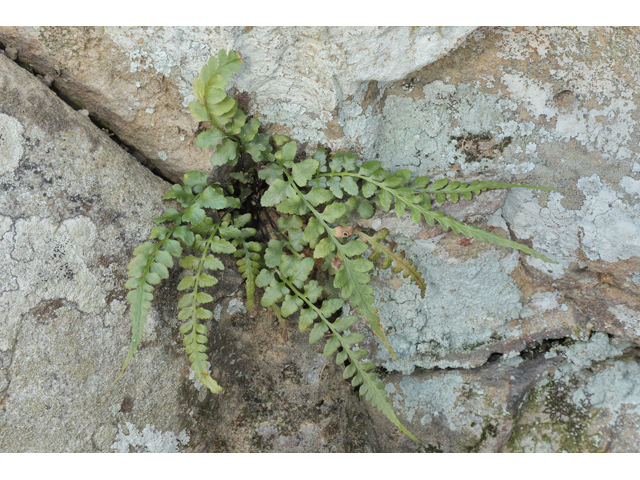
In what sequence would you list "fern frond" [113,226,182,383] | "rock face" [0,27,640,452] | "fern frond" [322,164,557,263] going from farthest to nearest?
1. "fern frond" [322,164,557,263]
2. "rock face" [0,27,640,452]
3. "fern frond" [113,226,182,383]

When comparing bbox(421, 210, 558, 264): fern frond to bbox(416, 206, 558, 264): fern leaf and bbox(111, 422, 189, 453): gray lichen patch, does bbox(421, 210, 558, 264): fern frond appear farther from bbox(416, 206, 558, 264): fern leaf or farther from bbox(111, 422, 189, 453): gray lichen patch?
bbox(111, 422, 189, 453): gray lichen patch

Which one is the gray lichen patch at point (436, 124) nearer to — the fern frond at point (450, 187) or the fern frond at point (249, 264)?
the fern frond at point (450, 187)

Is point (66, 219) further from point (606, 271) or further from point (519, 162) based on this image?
point (606, 271)

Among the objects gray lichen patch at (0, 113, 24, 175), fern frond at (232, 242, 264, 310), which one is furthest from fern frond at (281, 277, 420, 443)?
gray lichen patch at (0, 113, 24, 175)

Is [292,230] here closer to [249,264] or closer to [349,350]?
[249,264]

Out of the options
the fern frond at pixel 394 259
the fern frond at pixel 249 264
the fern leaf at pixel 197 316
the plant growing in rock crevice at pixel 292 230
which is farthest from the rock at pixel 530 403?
the fern leaf at pixel 197 316
